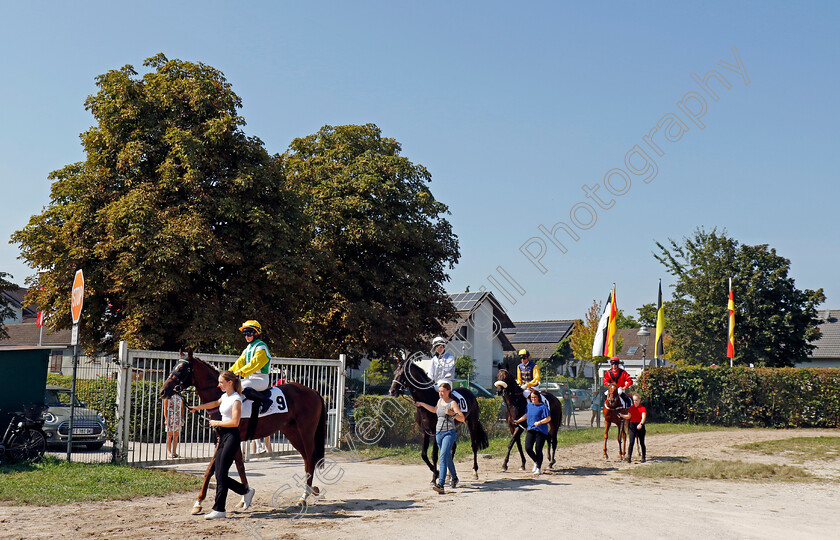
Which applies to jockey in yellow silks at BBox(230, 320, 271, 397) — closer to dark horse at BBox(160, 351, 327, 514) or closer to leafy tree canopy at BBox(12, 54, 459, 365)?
dark horse at BBox(160, 351, 327, 514)

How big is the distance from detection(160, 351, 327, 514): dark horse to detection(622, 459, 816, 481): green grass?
6623 mm

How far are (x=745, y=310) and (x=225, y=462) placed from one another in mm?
33450

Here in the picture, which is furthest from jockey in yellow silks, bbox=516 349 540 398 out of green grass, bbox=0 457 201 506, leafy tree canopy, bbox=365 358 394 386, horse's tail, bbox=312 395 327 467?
leafy tree canopy, bbox=365 358 394 386

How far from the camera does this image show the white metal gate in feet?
41.8

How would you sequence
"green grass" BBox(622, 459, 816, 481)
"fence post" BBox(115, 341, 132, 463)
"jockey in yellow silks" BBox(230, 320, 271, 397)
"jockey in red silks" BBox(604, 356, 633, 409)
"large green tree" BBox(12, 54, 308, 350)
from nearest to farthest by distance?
"jockey in yellow silks" BBox(230, 320, 271, 397) < "fence post" BBox(115, 341, 132, 463) < "green grass" BBox(622, 459, 816, 481) < "jockey in red silks" BBox(604, 356, 633, 409) < "large green tree" BBox(12, 54, 308, 350)

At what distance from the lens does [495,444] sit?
18531 mm

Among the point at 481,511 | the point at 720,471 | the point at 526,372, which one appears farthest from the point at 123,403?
the point at 720,471

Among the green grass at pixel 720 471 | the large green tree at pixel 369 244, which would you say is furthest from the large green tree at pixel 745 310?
the green grass at pixel 720 471

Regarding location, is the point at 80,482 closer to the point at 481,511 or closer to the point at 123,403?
the point at 123,403

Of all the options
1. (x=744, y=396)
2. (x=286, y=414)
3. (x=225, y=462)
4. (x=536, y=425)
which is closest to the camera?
(x=225, y=462)

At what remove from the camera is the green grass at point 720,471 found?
516 inches

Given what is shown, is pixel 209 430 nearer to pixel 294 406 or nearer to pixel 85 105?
pixel 294 406

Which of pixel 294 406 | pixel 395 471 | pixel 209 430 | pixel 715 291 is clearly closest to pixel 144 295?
pixel 209 430

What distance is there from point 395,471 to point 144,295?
33.9 ft
